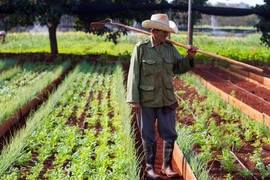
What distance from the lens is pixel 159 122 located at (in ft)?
14.1

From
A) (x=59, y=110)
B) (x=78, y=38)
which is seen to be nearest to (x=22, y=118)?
(x=59, y=110)

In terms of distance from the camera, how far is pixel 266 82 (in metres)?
9.45

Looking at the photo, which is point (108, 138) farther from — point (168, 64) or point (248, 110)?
point (248, 110)

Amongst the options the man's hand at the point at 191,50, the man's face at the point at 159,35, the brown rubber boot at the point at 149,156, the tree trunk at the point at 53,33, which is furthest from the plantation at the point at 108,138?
the tree trunk at the point at 53,33

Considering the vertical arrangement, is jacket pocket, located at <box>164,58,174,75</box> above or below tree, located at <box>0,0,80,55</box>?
below

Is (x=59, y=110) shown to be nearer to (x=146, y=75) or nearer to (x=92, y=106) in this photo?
(x=92, y=106)

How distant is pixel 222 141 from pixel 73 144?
1695 millimetres

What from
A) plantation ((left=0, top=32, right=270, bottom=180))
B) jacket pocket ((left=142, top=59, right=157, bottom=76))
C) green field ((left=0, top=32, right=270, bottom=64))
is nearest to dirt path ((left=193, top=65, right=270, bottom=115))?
plantation ((left=0, top=32, right=270, bottom=180))

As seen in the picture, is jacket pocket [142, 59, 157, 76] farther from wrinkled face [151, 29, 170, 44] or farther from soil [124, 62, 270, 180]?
soil [124, 62, 270, 180]

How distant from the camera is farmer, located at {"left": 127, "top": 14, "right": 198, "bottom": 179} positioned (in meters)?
4.15

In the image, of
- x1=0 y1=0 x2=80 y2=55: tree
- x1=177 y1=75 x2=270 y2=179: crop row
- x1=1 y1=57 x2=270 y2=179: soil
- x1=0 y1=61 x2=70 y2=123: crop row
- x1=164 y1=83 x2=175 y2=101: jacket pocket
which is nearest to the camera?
x1=164 y1=83 x2=175 y2=101: jacket pocket

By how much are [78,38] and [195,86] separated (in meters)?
21.9

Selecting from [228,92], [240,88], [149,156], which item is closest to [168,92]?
[149,156]

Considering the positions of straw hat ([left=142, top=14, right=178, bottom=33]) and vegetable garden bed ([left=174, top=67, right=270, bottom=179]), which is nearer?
straw hat ([left=142, top=14, right=178, bottom=33])
